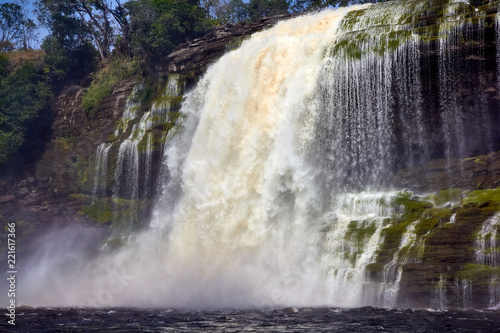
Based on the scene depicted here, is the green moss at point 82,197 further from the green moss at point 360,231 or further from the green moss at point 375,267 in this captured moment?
the green moss at point 375,267

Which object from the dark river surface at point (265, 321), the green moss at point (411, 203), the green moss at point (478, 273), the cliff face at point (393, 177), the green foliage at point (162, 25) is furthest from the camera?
the green foliage at point (162, 25)

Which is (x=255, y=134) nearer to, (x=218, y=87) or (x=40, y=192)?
(x=218, y=87)

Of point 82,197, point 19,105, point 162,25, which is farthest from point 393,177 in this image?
point 19,105

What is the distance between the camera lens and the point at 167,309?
750 inches

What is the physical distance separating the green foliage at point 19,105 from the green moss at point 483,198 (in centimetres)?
2938

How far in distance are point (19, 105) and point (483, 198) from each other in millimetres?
32077

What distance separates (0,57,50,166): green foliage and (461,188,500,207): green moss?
29383mm

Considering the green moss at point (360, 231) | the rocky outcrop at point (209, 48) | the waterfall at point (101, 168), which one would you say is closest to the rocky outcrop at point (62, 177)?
the waterfall at point (101, 168)

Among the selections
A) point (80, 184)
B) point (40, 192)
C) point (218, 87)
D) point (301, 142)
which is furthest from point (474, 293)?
point (40, 192)

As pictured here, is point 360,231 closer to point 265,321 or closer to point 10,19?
point 265,321

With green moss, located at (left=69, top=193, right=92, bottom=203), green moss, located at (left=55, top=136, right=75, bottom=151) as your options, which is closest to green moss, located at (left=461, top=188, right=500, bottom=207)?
green moss, located at (left=69, top=193, right=92, bottom=203)

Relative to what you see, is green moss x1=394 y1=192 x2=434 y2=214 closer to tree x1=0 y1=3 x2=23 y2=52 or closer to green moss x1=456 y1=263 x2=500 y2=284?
green moss x1=456 y1=263 x2=500 y2=284

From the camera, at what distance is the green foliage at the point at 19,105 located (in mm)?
37156

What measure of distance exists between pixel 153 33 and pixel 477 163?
24.3 meters
